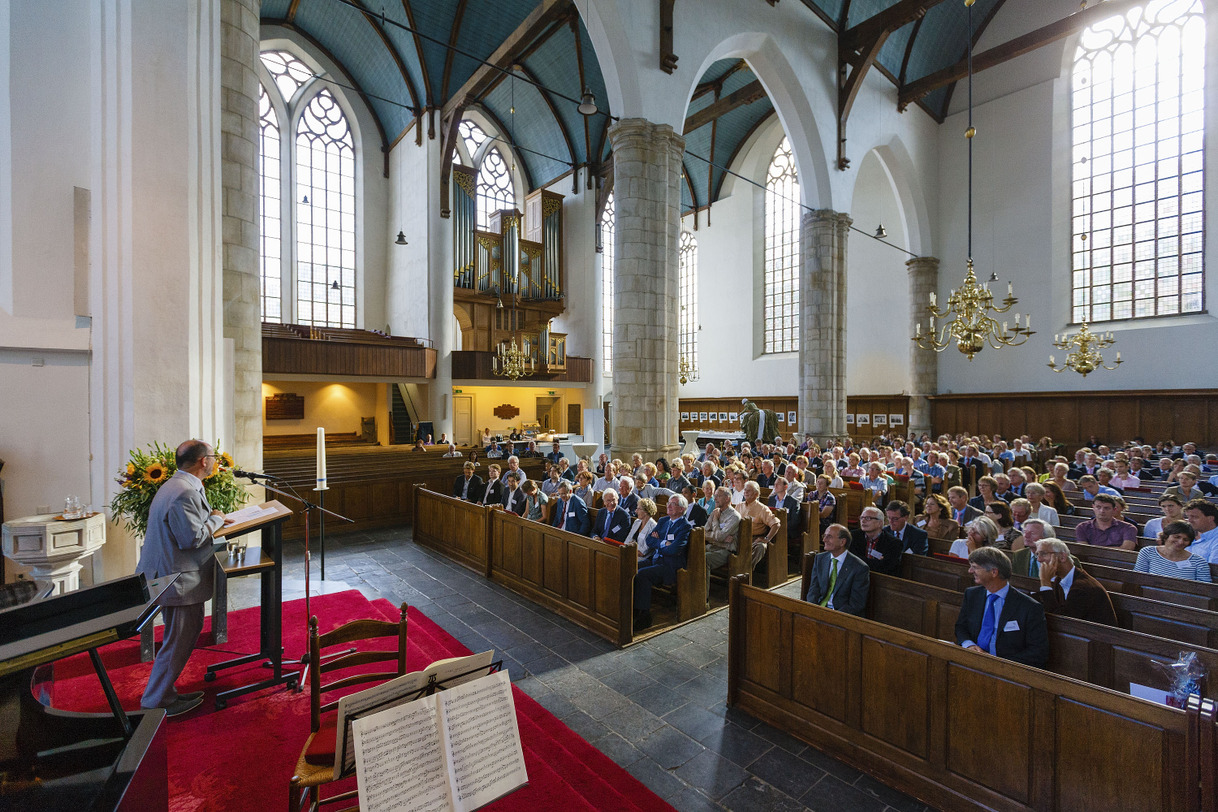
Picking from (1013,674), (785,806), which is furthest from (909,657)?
(785,806)

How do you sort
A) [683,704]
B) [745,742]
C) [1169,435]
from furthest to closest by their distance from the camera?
[1169,435] < [683,704] < [745,742]

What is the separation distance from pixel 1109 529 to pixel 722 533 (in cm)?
307

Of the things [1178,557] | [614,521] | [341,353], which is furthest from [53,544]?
[341,353]

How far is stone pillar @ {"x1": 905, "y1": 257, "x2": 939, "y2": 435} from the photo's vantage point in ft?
54.7

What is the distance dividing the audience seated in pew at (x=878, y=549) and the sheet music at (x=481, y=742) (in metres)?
3.06

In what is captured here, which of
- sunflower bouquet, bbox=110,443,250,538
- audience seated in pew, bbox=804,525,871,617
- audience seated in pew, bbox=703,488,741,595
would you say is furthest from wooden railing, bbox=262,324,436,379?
audience seated in pew, bbox=804,525,871,617

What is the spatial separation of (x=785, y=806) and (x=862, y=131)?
15.9 metres

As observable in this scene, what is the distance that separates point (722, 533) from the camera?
18.1 ft

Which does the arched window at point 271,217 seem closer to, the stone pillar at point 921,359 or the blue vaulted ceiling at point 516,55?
the blue vaulted ceiling at point 516,55

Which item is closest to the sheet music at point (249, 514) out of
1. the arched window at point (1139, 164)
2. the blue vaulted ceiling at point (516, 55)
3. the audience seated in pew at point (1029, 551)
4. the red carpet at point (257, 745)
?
the red carpet at point (257, 745)

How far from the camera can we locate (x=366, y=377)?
14.0 m

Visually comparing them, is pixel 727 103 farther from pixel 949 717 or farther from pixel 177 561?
pixel 177 561

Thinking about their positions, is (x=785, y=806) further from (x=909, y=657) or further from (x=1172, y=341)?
(x=1172, y=341)

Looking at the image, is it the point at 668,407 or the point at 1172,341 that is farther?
the point at 1172,341
